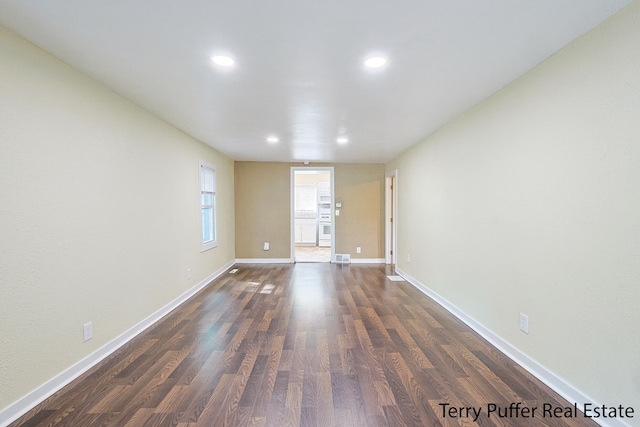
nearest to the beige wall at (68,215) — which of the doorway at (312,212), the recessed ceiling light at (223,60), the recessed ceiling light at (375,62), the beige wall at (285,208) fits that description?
the recessed ceiling light at (223,60)

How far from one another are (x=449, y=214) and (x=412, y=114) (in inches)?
50.4

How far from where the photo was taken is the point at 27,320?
5.75ft

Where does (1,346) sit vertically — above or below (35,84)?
below

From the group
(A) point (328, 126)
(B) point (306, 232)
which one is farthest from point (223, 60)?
(B) point (306, 232)

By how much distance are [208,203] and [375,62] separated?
3.88 m

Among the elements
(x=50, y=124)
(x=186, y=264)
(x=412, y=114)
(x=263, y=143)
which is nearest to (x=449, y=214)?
(x=412, y=114)

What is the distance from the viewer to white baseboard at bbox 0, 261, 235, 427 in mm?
1670

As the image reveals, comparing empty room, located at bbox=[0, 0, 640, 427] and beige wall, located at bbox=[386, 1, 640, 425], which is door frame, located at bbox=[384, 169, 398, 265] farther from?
beige wall, located at bbox=[386, 1, 640, 425]

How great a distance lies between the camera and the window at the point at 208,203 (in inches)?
185

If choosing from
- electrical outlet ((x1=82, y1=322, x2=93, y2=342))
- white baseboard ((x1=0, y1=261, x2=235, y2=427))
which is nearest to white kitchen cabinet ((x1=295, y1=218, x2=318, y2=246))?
white baseboard ((x1=0, y1=261, x2=235, y2=427))

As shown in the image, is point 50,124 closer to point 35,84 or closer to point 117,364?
point 35,84

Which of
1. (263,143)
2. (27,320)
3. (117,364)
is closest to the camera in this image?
(27,320)

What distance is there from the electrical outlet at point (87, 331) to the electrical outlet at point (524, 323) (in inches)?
133

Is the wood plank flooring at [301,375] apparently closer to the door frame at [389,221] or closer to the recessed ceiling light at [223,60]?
the recessed ceiling light at [223,60]
